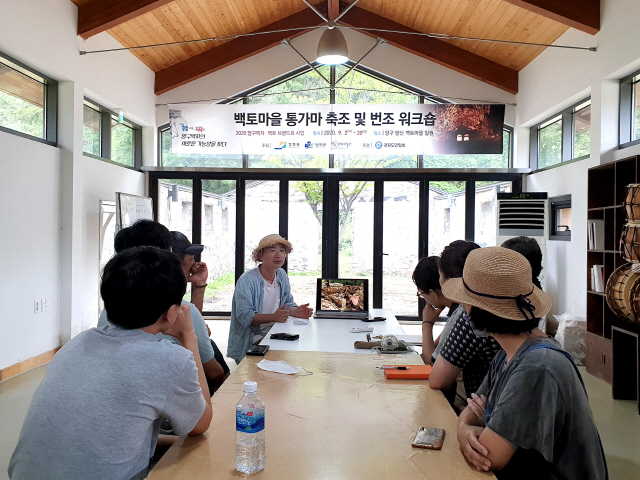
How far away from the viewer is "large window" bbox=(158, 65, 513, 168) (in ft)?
25.6

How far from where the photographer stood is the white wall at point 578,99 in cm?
498

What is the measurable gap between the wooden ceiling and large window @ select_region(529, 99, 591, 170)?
83 centimetres

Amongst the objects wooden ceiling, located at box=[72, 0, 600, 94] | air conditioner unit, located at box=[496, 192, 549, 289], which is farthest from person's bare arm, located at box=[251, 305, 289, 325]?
air conditioner unit, located at box=[496, 192, 549, 289]

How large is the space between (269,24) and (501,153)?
384 cm

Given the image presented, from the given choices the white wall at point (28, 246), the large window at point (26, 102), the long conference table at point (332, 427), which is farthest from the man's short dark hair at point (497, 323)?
the large window at point (26, 102)

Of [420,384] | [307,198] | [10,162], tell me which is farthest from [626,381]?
[10,162]

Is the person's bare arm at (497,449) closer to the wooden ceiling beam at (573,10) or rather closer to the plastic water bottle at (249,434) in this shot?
the plastic water bottle at (249,434)

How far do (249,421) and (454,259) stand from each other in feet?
4.27

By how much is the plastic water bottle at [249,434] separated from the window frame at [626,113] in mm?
5079

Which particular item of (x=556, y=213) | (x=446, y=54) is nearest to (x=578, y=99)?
(x=556, y=213)

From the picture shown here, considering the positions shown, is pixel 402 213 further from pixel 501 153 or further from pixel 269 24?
pixel 269 24

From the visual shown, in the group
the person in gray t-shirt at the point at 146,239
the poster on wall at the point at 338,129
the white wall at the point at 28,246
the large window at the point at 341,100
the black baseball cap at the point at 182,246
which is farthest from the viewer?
the large window at the point at 341,100

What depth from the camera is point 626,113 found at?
208 inches

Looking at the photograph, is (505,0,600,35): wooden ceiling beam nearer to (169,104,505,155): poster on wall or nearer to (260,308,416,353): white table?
(169,104,505,155): poster on wall
